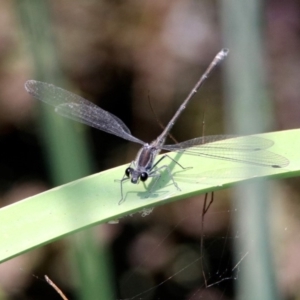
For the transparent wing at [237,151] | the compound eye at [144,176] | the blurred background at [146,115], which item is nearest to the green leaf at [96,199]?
the transparent wing at [237,151]

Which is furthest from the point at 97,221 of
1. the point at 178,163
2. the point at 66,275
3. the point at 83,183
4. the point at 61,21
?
the point at 61,21

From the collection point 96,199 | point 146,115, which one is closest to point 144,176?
point 96,199

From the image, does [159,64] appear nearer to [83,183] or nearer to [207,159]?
[207,159]

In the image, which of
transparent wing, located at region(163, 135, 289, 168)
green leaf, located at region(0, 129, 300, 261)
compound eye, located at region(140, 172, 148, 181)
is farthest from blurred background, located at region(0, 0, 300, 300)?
green leaf, located at region(0, 129, 300, 261)

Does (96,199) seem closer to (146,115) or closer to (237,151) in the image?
(237,151)

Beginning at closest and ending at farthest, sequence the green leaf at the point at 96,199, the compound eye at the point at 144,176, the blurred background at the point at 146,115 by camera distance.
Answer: the green leaf at the point at 96,199 → the compound eye at the point at 144,176 → the blurred background at the point at 146,115

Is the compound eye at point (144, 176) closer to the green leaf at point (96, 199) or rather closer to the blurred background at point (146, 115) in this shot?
the green leaf at point (96, 199)

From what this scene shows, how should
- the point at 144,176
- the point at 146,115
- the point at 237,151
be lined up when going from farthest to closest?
the point at 146,115 < the point at 144,176 < the point at 237,151
